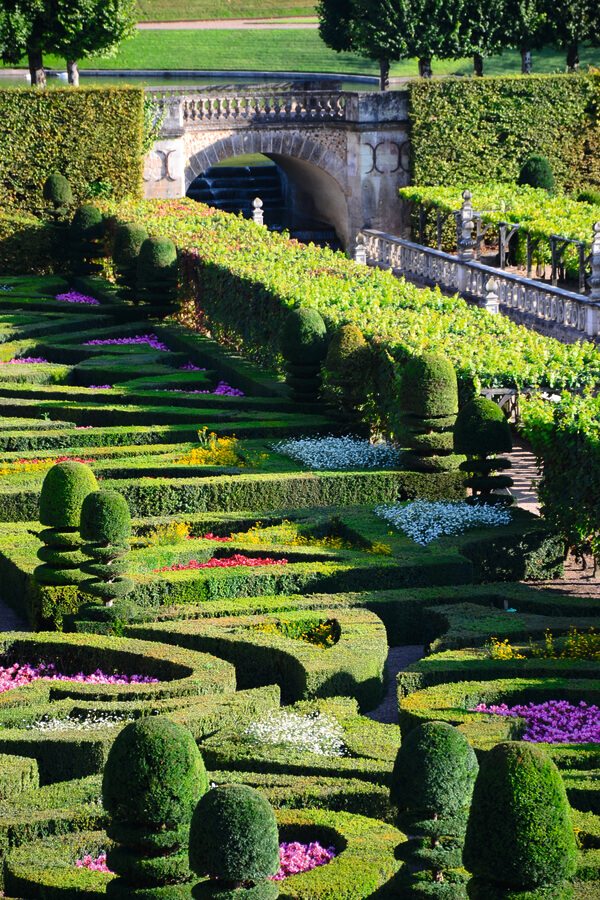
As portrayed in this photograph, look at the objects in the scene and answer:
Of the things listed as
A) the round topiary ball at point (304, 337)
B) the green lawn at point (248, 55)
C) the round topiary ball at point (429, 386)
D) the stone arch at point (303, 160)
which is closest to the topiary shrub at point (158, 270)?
the round topiary ball at point (304, 337)

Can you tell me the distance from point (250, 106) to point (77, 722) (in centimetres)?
3382

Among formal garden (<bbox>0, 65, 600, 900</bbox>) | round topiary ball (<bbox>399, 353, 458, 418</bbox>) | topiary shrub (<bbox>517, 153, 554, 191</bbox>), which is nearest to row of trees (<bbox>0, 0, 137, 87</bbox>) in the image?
topiary shrub (<bbox>517, 153, 554, 191</bbox>)

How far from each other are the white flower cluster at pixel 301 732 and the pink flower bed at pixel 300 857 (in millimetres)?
1449

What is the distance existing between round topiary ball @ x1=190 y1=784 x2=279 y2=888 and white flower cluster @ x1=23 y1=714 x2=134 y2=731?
13.3ft

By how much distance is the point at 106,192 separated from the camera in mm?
38281

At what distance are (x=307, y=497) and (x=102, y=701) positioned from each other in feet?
18.9

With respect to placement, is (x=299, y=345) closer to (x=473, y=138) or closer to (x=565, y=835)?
(x=565, y=835)

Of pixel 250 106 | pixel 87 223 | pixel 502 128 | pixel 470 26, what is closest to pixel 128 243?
pixel 87 223

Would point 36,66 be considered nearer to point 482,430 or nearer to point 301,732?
point 482,430

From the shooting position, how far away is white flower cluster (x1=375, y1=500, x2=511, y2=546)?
49.3ft

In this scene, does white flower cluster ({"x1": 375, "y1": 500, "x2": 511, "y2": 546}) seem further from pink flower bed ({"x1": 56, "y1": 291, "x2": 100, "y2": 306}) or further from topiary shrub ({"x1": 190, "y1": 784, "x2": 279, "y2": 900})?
pink flower bed ({"x1": 56, "y1": 291, "x2": 100, "y2": 306})

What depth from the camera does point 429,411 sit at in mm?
15984

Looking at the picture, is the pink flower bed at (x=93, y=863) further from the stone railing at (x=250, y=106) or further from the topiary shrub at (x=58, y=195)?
the stone railing at (x=250, y=106)

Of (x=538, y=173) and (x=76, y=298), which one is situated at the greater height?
(x=538, y=173)
